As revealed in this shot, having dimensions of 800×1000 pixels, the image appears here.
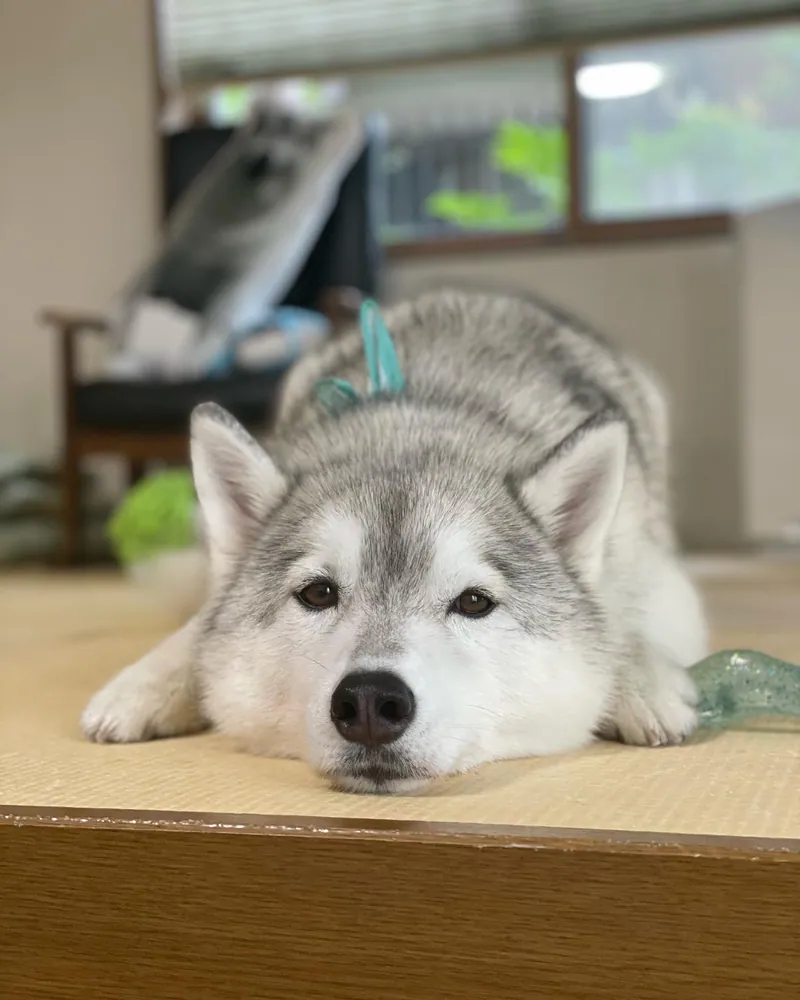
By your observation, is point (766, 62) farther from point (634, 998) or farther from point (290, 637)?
point (634, 998)

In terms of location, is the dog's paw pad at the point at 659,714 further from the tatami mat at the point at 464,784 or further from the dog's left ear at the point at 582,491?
the dog's left ear at the point at 582,491

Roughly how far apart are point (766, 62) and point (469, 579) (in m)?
4.37

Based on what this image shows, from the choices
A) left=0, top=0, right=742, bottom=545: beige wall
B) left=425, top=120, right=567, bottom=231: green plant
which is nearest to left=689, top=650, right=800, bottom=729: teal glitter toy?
left=0, top=0, right=742, bottom=545: beige wall

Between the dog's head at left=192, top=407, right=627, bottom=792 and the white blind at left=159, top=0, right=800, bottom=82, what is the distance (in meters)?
4.10

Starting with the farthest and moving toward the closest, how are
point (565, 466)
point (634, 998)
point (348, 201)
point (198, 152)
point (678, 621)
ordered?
point (198, 152) → point (348, 201) → point (678, 621) → point (565, 466) → point (634, 998)

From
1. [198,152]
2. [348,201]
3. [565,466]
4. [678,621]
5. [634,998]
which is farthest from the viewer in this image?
[198,152]

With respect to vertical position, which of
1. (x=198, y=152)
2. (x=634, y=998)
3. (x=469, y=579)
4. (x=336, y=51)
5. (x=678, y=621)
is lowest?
(x=634, y=998)

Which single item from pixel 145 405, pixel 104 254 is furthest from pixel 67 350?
pixel 104 254

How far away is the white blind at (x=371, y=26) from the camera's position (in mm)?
4820

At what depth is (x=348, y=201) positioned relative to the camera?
4738mm

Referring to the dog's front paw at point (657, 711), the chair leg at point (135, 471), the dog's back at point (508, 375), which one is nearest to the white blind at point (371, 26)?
the chair leg at point (135, 471)

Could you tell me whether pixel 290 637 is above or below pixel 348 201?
below

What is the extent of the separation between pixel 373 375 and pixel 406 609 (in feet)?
1.71

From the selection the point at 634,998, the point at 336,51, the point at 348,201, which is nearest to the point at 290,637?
the point at 634,998
